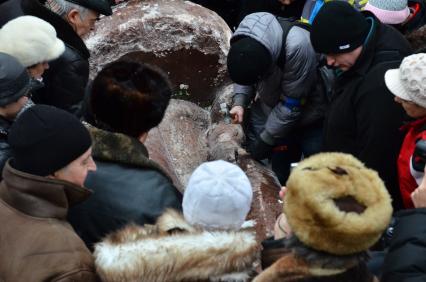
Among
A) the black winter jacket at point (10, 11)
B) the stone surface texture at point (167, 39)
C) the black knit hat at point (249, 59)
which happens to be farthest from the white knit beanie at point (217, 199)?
the stone surface texture at point (167, 39)

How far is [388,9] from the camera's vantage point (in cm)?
334

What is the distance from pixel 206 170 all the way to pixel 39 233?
20.5 inches

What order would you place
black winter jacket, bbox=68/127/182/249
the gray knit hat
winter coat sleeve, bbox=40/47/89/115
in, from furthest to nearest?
the gray knit hat
winter coat sleeve, bbox=40/47/89/115
black winter jacket, bbox=68/127/182/249

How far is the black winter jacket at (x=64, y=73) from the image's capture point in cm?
292

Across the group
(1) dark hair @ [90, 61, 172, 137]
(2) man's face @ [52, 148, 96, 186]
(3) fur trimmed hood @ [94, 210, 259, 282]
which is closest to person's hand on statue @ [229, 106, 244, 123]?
(1) dark hair @ [90, 61, 172, 137]

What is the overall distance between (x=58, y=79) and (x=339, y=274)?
187cm

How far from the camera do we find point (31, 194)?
177 centimetres

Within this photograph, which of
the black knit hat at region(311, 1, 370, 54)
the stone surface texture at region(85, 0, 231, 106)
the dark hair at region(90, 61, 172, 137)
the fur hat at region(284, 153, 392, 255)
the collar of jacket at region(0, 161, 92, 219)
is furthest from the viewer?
the stone surface texture at region(85, 0, 231, 106)

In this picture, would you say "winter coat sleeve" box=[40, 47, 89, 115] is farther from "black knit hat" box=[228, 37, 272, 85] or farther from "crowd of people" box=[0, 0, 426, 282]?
"black knit hat" box=[228, 37, 272, 85]

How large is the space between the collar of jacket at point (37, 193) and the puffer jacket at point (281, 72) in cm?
155

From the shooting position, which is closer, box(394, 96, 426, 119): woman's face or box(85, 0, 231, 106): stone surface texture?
box(394, 96, 426, 119): woman's face

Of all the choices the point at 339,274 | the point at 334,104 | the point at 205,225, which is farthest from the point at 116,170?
the point at 334,104

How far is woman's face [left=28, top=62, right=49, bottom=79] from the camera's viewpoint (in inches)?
106

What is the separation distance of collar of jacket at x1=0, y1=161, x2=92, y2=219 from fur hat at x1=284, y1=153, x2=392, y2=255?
69 centimetres
